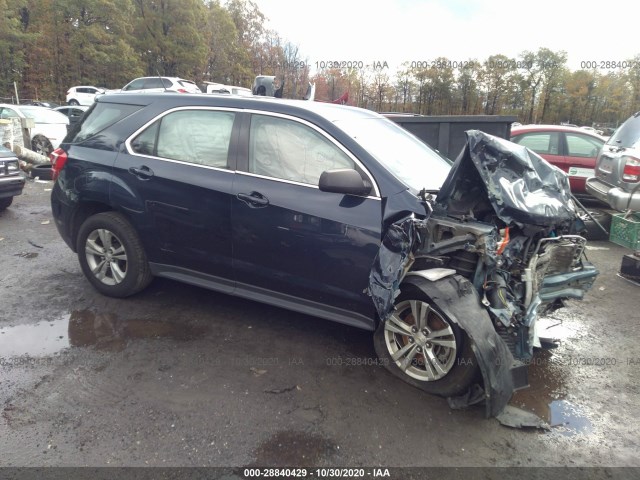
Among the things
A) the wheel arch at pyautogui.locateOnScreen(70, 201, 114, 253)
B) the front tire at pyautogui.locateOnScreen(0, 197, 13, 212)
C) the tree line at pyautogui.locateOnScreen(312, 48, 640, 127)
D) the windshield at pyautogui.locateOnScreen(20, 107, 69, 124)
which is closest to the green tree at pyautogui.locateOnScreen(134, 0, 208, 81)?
the tree line at pyautogui.locateOnScreen(312, 48, 640, 127)

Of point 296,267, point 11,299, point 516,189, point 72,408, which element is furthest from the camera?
point 11,299

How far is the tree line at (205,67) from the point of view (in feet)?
95.2

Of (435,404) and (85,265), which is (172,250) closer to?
(85,265)

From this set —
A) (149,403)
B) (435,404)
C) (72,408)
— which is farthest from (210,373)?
(435,404)

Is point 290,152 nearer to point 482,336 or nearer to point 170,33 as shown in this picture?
point 482,336

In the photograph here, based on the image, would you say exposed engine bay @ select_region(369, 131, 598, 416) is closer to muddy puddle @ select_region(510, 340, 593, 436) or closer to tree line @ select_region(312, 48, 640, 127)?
muddy puddle @ select_region(510, 340, 593, 436)

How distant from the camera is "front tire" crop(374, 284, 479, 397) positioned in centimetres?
288

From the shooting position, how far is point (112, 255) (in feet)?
13.8

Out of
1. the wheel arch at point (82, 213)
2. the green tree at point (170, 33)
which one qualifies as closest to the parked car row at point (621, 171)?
the wheel arch at point (82, 213)

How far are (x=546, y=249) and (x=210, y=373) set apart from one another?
8.28 ft

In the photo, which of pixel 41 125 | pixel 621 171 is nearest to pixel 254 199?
pixel 621 171

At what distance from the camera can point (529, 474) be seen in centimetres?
243

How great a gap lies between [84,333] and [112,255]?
0.80 m

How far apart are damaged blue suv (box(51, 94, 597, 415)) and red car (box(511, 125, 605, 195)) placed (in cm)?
520
